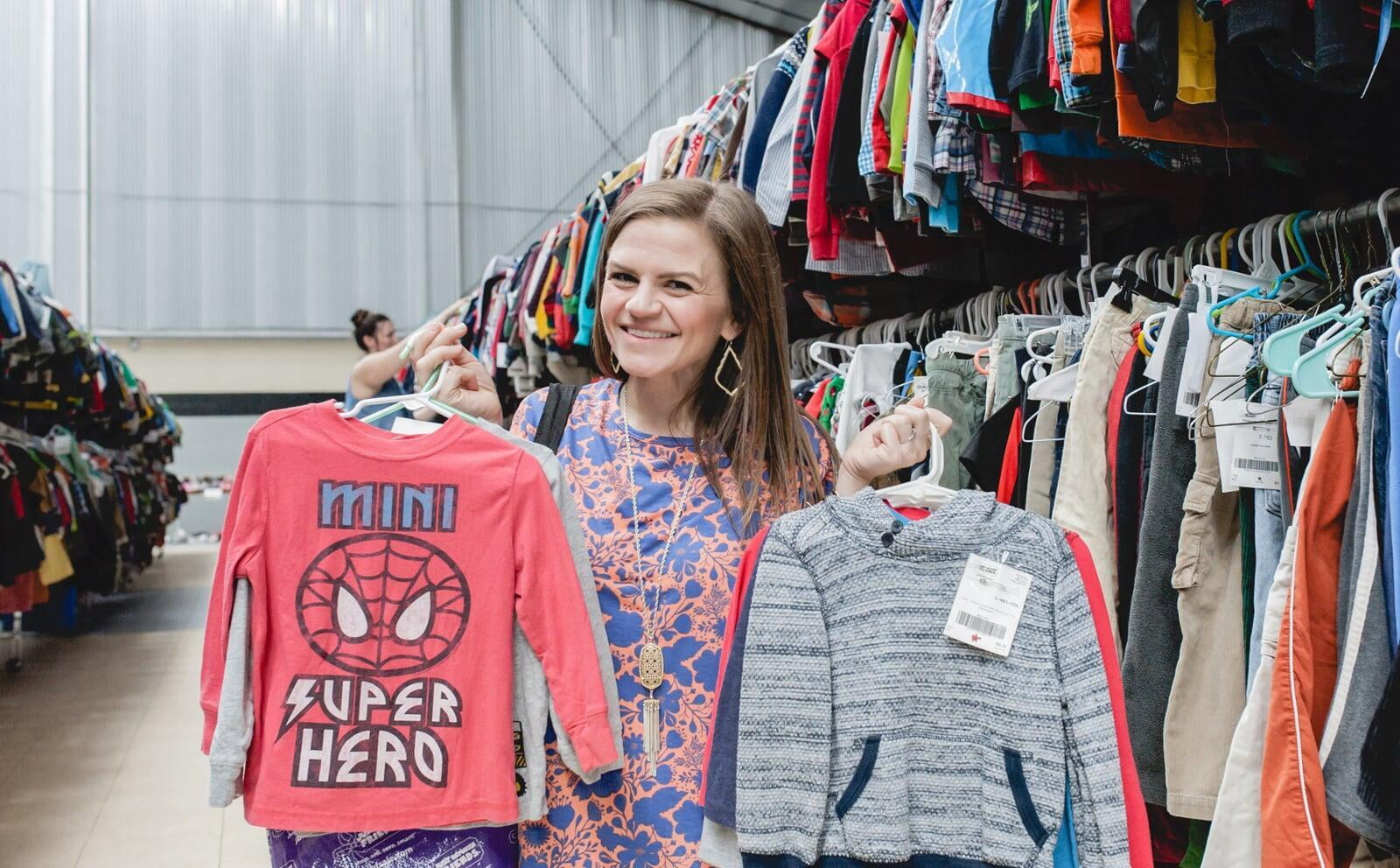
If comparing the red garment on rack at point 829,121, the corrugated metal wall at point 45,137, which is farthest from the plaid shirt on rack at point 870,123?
the corrugated metal wall at point 45,137

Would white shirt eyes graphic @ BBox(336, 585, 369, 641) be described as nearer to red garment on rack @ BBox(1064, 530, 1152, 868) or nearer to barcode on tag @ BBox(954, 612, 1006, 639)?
barcode on tag @ BBox(954, 612, 1006, 639)

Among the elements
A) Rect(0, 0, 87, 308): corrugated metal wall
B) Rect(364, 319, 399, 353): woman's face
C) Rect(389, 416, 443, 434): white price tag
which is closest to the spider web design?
Rect(389, 416, 443, 434): white price tag

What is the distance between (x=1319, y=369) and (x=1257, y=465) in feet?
0.61

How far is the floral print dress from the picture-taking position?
1.47m

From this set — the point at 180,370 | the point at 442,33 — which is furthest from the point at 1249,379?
the point at 180,370

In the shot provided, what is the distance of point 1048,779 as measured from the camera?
131 centimetres

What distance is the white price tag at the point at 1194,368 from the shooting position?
172cm

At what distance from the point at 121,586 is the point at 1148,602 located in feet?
32.3

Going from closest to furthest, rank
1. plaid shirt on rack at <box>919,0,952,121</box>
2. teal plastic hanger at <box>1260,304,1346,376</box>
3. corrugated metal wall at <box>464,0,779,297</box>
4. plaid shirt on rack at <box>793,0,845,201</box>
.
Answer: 1. teal plastic hanger at <box>1260,304,1346,376</box>
2. plaid shirt on rack at <box>919,0,952,121</box>
3. plaid shirt on rack at <box>793,0,845,201</box>
4. corrugated metal wall at <box>464,0,779,297</box>

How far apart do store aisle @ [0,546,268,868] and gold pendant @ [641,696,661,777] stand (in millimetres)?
2268

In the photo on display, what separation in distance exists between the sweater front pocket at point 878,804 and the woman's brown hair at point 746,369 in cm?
35

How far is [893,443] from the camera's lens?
1.45 meters

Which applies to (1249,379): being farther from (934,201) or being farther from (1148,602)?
(934,201)

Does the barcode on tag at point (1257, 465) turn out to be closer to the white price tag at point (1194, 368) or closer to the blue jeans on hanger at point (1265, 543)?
the blue jeans on hanger at point (1265, 543)
